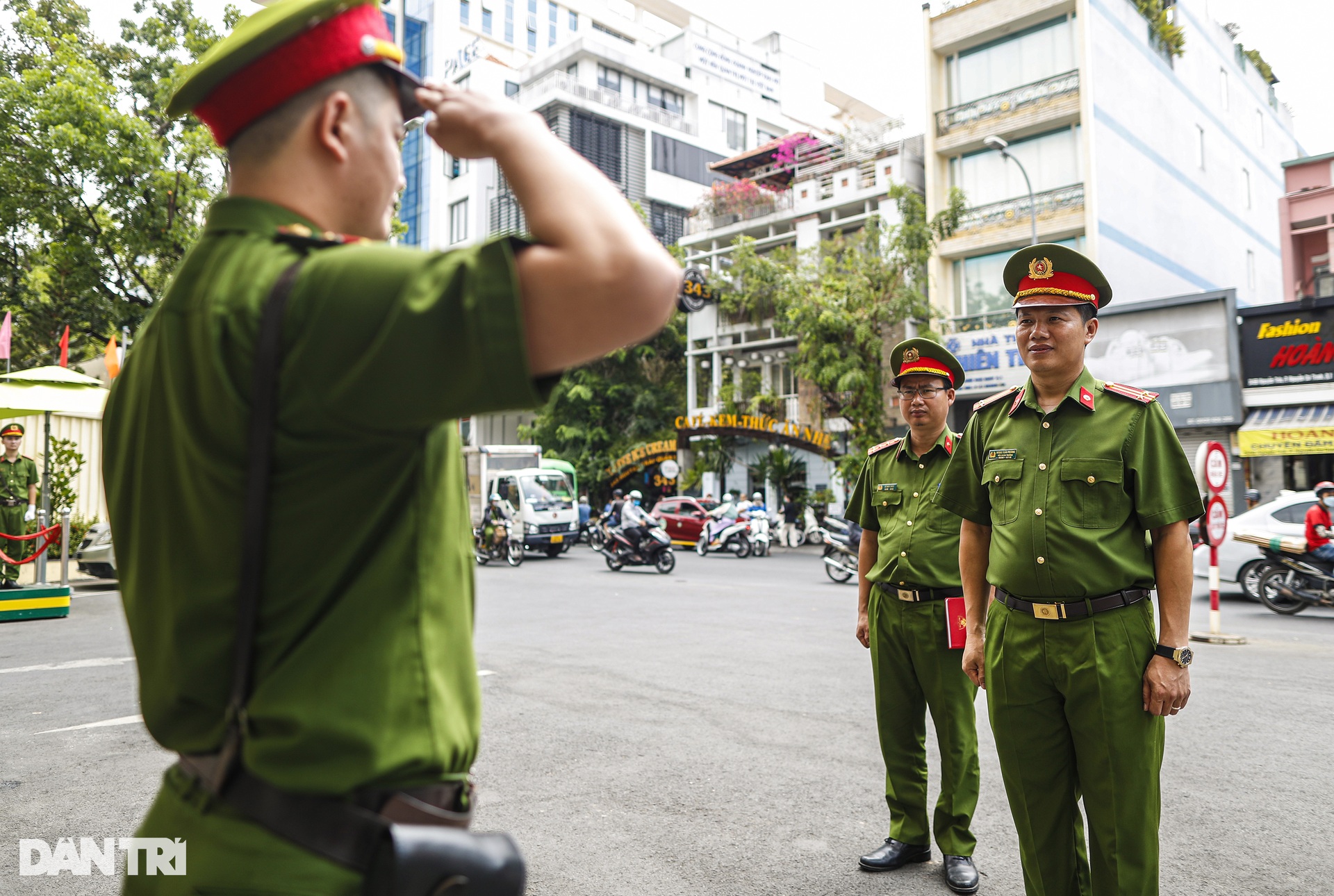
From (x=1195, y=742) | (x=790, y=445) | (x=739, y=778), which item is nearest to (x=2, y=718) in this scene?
(x=739, y=778)

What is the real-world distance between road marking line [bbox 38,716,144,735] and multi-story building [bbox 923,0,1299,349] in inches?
833

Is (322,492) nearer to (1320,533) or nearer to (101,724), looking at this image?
(101,724)

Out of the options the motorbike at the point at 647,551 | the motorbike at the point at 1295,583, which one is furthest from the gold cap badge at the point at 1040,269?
the motorbike at the point at 647,551

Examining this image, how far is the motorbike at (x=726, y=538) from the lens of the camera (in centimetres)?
2108

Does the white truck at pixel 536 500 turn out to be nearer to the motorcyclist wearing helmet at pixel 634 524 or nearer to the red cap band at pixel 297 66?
the motorcyclist wearing helmet at pixel 634 524

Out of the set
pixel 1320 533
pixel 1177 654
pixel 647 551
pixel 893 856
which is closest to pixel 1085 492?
pixel 1177 654

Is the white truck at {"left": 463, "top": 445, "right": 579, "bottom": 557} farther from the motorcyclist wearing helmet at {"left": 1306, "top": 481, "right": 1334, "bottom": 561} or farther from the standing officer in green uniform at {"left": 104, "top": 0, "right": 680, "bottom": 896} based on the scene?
the standing officer in green uniform at {"left": 104, "top": 0, "right": 680, "bottom": 896}

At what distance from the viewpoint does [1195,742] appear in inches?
203

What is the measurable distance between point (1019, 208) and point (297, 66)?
24.5m

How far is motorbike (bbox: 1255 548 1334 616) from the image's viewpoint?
1034cm

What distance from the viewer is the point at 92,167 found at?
15.4 metres

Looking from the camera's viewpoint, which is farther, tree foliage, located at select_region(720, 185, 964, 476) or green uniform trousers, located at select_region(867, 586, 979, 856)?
tree foliage, located at select_region(720, 185, 964, 476)

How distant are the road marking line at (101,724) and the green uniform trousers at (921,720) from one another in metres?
4.10

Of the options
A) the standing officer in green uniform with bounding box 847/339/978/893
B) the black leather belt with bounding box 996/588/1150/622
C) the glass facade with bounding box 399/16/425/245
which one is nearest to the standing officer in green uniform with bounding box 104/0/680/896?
the black leather belt with bounding box 996/588/1150/622
